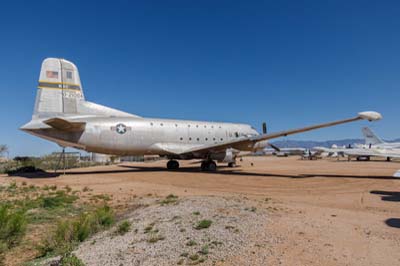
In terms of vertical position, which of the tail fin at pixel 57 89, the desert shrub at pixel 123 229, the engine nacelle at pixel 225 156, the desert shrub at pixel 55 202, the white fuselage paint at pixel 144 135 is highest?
the tail fin at pixel 57 89

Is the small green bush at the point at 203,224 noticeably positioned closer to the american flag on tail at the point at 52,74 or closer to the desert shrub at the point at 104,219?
the desert shrub at the point at 104,219

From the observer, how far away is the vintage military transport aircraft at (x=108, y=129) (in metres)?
22.1

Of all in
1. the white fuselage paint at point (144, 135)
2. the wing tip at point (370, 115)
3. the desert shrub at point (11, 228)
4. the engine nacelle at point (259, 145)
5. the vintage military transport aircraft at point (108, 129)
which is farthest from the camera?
the engine nacelle at point (259, 145)

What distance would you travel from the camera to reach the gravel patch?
532 centimetres

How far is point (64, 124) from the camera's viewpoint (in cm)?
2144

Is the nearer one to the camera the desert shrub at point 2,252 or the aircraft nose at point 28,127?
the desert shrub at point 2,252

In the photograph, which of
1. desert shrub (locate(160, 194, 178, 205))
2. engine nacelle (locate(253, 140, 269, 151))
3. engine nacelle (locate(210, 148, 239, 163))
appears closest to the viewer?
desert shrub (locate(160, 194, 178, 205))

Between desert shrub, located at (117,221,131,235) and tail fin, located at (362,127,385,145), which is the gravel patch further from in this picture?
tail fin, located at (362,127,385,145)

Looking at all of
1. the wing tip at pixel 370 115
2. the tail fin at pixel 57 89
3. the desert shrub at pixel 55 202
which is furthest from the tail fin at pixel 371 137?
the desert shrub at pixel 55 202

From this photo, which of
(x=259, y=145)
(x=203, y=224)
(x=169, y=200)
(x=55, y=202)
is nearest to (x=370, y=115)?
(x=259, y=145)

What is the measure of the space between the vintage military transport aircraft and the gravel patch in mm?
15934

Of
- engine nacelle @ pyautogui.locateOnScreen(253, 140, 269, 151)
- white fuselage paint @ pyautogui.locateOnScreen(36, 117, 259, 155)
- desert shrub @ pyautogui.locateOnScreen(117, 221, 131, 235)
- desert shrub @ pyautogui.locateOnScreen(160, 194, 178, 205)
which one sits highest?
white fuselage paint @ pyautogui.locateOnScreen(36, 117, 259, 155)

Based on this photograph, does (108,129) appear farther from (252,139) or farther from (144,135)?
(252,139)

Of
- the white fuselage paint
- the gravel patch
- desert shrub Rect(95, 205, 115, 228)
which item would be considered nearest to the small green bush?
the gravel patch
